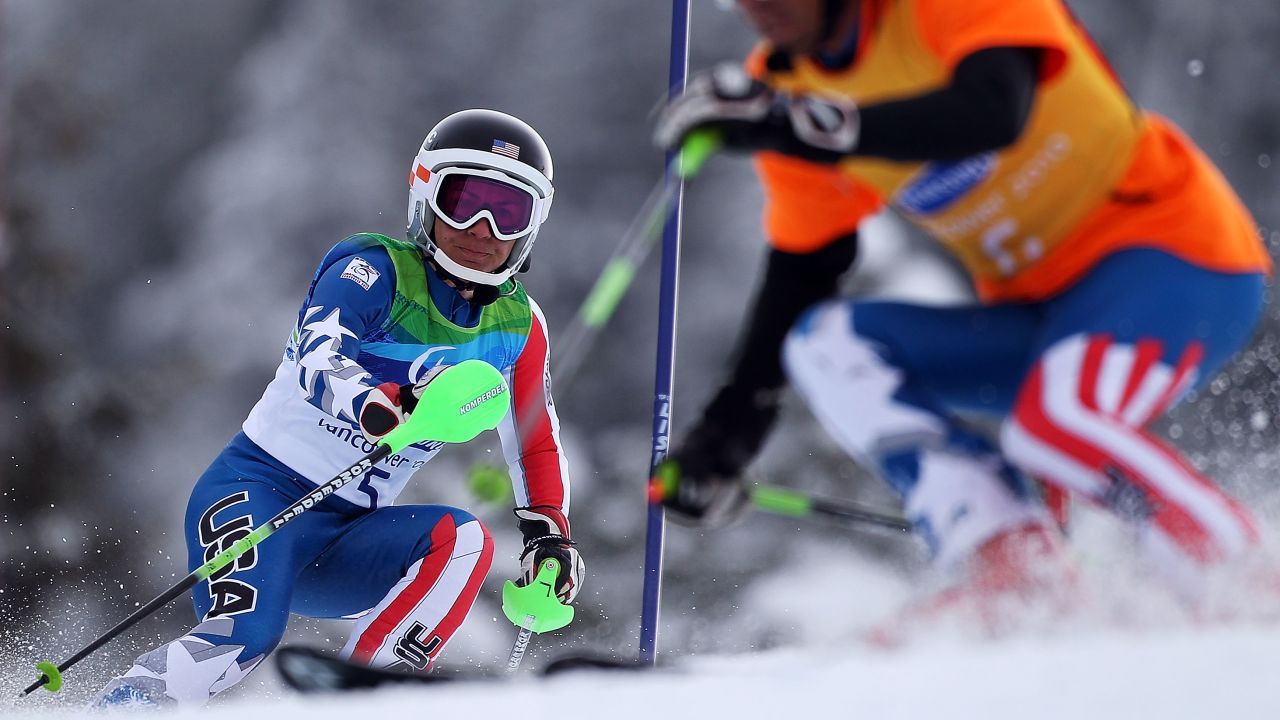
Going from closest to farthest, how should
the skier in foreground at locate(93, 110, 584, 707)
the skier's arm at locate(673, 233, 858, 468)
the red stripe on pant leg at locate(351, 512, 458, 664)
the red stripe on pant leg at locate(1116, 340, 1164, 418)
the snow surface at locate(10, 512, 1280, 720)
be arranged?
the snow surface at locate(10, 512, 1280, 720) → the red stripe on pant leg at locate(1116, 340, 1164, 418) → the skier's arm at locate(673, 233, 858, 468) → the skier in foreground at locate(93, 110, 584, 707) → the red stripe on pant leg at locate(351, 512, 458, 664)

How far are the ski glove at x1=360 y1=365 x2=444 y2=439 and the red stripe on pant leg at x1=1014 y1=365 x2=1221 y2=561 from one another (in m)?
1.40

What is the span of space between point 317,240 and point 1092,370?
22.4 feet

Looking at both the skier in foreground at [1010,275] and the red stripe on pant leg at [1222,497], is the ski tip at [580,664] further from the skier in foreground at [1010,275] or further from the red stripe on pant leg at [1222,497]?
the red stripe on pant leg at [1222,497]

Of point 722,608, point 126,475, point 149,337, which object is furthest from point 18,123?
point 722,608

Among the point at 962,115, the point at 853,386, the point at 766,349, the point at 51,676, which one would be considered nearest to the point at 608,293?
the point at 766,349

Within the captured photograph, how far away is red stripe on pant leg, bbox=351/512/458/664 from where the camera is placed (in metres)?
2.90

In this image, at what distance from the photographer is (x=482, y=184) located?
2.99 m

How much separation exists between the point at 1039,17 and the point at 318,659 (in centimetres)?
157

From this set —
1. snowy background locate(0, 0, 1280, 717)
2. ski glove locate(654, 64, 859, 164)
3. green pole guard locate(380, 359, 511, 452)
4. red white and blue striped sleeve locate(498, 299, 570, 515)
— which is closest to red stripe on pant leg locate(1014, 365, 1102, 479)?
ski glove locate(654, 64, 859, 164)

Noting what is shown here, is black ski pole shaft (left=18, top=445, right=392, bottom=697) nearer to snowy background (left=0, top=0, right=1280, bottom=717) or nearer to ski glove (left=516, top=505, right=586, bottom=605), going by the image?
ski glove (left=516, top=505, right=586, bottom=605)

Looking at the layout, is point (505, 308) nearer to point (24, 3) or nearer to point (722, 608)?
point (722, 608)

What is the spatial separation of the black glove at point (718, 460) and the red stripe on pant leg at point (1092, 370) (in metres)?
0.66

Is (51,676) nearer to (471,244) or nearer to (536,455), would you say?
(536,455)

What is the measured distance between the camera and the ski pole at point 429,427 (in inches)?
105
